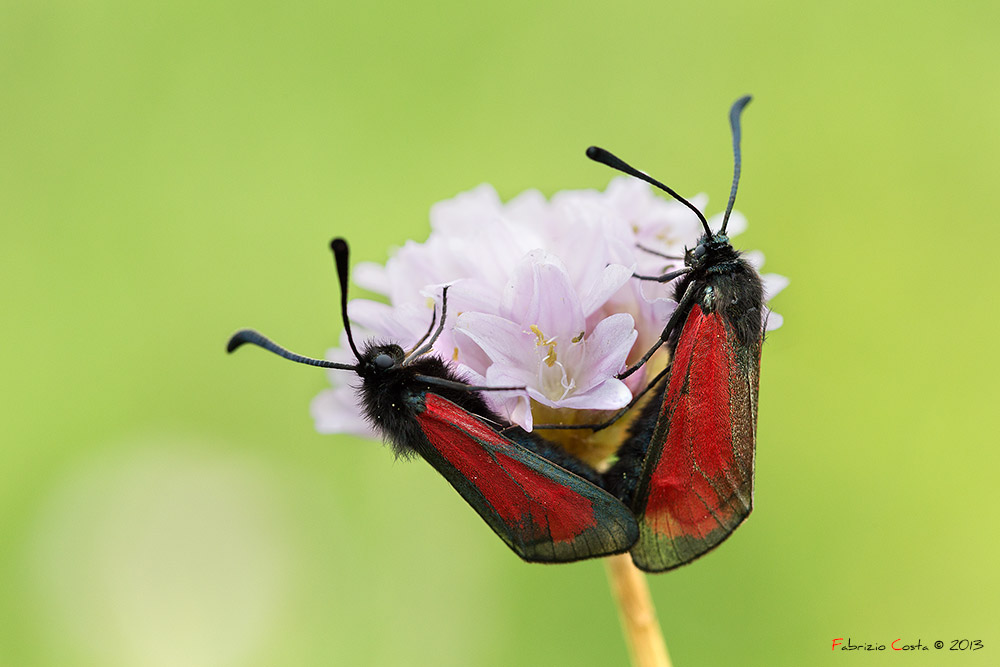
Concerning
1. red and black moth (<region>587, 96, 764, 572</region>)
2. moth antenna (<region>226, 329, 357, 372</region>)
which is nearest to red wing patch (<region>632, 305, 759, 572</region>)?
red and black moth (<region>587, 96, 764, 572</region>)

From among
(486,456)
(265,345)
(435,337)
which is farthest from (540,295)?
(265,345)

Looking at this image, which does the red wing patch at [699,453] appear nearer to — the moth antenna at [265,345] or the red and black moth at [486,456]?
the red and black moth at [486,456]

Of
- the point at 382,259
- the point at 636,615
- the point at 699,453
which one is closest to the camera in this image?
the point at 699,453

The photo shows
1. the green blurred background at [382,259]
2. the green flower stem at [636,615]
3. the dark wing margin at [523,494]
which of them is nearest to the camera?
the dark wing margin at [523,494]

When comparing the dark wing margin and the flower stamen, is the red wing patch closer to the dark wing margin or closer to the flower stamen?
the dark wing margin

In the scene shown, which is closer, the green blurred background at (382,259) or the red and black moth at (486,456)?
the red and black moth at (486,456)

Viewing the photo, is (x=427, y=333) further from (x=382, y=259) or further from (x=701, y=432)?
(x=382, y=259)

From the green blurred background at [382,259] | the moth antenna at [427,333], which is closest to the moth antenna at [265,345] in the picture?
the moth antenna at [427,333]
